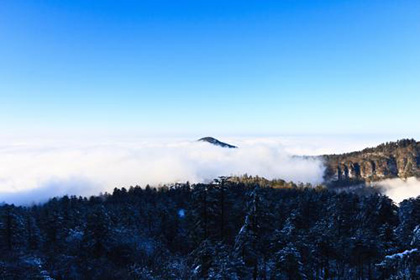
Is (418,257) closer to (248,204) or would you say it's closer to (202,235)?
(248,204)

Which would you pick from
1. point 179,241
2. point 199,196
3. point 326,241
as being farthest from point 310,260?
point 179,241

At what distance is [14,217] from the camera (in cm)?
5228

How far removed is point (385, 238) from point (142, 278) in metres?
31.7

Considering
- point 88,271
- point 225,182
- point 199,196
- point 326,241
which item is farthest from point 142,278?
point 326,241

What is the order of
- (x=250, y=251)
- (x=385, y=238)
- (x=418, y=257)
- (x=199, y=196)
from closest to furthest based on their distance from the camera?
(x=418, y=257) → (x=250, y=251) → (x=199, y=196) → (x=385, y=238)

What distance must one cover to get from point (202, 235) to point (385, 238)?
26675 mm

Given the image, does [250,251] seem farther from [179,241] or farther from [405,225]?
[179,241]

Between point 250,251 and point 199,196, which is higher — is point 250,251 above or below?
below

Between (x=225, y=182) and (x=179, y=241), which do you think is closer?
(x=225, y=182)

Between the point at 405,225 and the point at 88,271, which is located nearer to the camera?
the point at 88,271

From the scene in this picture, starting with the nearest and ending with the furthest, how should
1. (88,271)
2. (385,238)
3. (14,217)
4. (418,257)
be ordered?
(418,257)
(88,271)
(385,238)
(14,217)

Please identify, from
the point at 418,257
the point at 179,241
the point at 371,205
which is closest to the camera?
the point at 418,257

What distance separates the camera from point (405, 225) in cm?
4047

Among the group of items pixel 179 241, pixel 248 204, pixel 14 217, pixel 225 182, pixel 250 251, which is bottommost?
pixel 179 241
